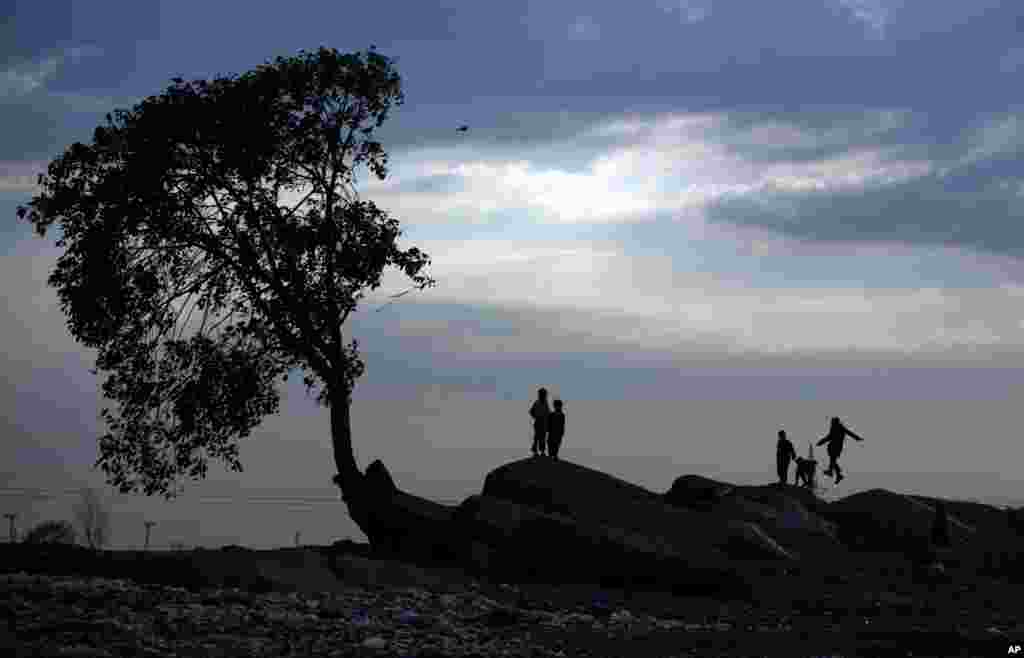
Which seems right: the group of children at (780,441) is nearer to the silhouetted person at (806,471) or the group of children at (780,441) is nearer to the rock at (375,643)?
the silhouetted person at (806,471)

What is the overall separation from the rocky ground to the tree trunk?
6.64 m

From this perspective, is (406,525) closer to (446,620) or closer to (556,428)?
(556,428)

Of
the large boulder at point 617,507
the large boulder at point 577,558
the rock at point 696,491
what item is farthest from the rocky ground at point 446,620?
the rock at point 696,491

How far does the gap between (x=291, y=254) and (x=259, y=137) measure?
10.5 feet

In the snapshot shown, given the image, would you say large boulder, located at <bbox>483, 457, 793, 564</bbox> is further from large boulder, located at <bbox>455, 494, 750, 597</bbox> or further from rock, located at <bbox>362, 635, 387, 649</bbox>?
rock, located at <bbox>362, 635, 387, 649</bbox>

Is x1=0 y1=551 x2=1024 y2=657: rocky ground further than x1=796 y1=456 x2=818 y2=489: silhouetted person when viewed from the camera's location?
No

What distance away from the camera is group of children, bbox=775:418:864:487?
148 ft

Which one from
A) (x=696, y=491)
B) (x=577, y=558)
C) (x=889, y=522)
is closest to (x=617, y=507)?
(x=577, y=558)

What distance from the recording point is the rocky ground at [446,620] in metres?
17.3

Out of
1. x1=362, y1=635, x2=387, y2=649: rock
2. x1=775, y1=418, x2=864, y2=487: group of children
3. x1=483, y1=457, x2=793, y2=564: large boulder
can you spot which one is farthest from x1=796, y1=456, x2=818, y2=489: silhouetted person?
x1=362, y1=635, x2=387, y2=649: rock

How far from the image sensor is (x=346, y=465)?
106 feet

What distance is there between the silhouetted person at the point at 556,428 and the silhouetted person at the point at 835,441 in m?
13.8

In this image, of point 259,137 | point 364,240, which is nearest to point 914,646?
point 364,240

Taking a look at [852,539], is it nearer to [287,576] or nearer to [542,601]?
[542,601]
